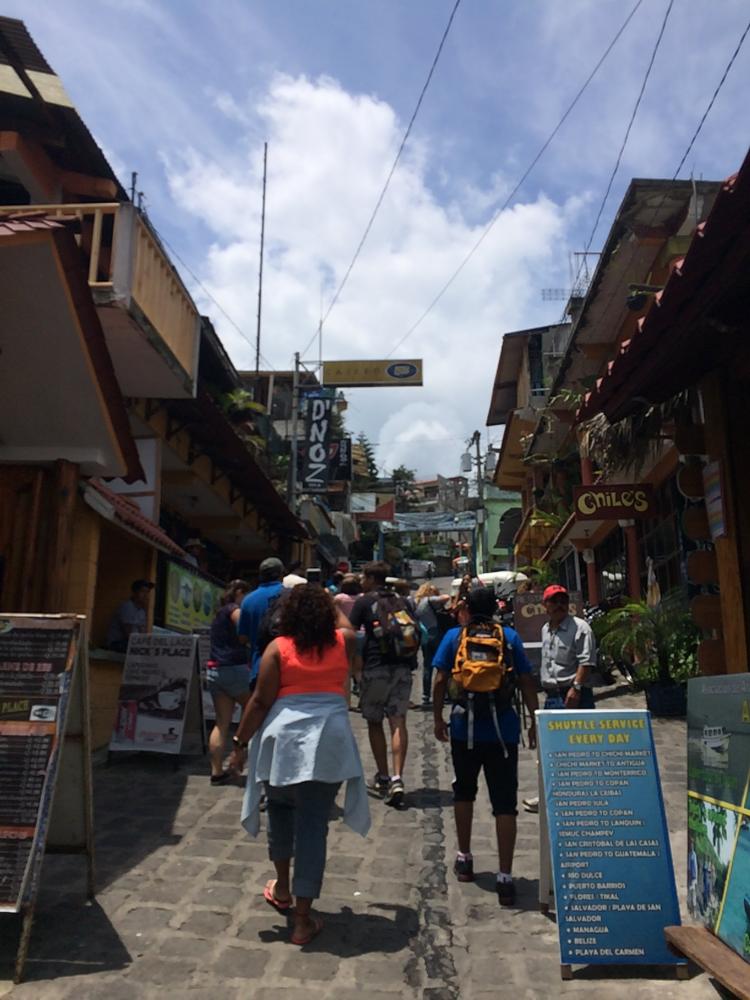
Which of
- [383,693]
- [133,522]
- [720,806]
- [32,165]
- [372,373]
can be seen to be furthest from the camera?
[372,373]

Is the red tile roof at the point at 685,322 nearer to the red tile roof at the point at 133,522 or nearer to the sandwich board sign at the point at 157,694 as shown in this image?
the sandwich board sign at the point at 157,694

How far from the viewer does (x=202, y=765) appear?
295 inches

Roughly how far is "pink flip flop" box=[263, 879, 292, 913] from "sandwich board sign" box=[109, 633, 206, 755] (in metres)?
3.20

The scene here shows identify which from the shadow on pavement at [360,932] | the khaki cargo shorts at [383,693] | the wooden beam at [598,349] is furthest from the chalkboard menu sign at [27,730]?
the wooden beam at [598,349]

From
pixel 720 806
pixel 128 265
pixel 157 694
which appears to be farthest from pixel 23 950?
pixel 128 265

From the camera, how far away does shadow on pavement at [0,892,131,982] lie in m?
3.47

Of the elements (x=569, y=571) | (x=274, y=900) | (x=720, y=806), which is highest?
(x=569, y=571)

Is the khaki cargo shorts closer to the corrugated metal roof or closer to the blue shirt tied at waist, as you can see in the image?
the blue shirt tied at waist

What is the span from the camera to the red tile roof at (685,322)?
11.8ft

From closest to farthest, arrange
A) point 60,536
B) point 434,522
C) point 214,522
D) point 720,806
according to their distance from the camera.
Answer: point 720,806 < point 60,536 < point 214,522 < point 434,522

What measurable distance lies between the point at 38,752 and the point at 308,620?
1.37 metres

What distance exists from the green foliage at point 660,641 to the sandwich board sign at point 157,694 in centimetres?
498

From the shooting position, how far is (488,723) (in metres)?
4.50

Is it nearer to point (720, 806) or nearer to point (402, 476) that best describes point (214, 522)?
point (720, 806)
